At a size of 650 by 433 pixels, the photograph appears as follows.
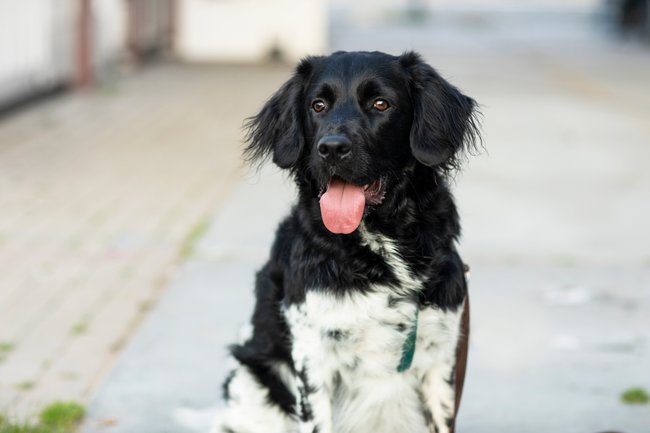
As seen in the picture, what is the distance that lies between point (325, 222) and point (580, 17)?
109 feet

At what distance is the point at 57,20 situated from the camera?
1469 centimetres

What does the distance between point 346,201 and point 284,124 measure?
0.47 metres

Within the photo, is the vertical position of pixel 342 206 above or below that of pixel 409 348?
above

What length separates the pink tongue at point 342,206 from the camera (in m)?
3.75

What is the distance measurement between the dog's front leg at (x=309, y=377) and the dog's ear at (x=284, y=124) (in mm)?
604

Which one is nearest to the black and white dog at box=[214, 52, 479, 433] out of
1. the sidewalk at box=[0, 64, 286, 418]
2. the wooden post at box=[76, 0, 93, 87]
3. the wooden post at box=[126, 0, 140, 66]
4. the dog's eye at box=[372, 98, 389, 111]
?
the dog's eye at box=[372, 98, 389, 111]

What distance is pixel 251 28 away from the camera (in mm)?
20359

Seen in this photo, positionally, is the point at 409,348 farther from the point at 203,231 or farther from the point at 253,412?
the point at 203,231

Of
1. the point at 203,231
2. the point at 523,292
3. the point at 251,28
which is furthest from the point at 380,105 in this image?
the point at 251,28

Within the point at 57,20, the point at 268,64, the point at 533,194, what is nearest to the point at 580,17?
the point at 268,64

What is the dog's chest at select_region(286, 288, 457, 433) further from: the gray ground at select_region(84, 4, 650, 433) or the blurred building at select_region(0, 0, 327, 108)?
the blurred building at select_region(0, 0, 327, 108)

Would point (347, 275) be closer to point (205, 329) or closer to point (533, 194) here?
point (205, 329)

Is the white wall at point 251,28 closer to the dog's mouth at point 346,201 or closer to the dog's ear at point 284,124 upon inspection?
the dog's ear at point 284,124

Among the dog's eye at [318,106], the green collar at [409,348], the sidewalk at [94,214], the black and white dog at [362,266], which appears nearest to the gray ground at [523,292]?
the sidewalk at [94,214]
